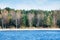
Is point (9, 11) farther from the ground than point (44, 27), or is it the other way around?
point (9, 11)

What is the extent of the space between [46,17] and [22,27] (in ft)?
10.5

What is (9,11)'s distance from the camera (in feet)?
97.1

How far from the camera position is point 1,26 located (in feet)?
90.6

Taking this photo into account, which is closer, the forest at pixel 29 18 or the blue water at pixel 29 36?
the blue water at pixel 29 36

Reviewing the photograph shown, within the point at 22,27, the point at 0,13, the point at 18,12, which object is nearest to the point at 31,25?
the point at 22,27

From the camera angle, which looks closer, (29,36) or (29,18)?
(29,36)

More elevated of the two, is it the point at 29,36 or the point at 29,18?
the point at 29,18

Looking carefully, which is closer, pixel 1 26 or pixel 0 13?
pixel 1 26

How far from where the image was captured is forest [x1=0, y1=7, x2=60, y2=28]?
27.8 meters

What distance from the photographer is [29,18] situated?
28266mm

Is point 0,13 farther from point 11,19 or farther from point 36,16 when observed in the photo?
point 36,16

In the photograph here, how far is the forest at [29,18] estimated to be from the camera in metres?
27.8

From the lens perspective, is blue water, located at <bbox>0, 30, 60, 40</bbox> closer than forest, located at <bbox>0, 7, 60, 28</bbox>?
Yes

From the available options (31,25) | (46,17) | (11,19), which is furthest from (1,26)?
(46,17)
